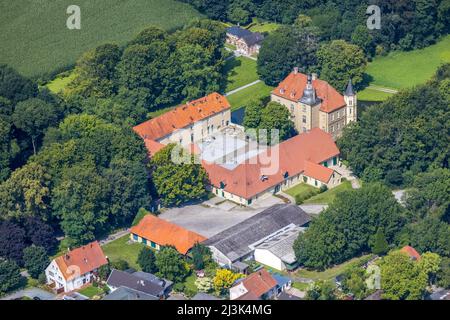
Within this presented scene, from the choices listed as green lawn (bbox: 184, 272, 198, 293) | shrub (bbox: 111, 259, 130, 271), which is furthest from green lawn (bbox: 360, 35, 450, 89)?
shrub (bbox: 111, 259, 130, 271)

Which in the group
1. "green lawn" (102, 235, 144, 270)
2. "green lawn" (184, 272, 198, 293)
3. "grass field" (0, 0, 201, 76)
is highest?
"grass field" (0, 0, 201, 76)

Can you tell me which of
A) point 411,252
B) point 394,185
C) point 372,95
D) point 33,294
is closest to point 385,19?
point 372,95

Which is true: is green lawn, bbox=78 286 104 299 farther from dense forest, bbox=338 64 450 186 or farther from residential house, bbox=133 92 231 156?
dense forest, bbox=338 64 450 186

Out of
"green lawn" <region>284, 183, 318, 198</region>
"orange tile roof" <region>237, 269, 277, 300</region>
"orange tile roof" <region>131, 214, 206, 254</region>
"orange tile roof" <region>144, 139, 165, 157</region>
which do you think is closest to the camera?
"orange tile roof" <region>237, 269, 277, 300</region>

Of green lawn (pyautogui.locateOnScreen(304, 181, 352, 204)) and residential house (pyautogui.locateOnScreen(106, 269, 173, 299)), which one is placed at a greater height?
residential house (pyautogui.locateOnScreen(106, 269, 173, 299))

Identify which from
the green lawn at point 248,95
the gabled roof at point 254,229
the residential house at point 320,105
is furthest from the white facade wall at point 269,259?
the green lawn at point 248,95

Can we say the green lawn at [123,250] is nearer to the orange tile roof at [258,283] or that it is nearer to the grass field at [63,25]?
the orange tile roof at [258,283]
